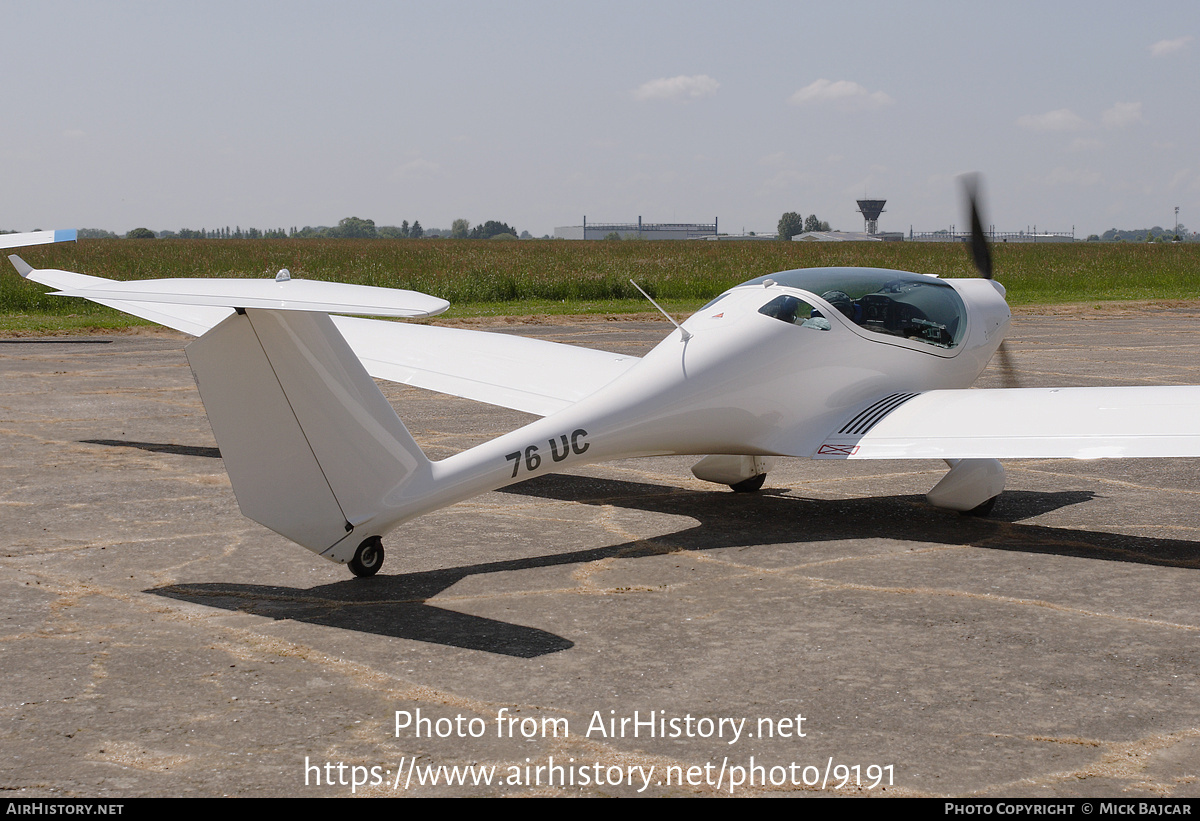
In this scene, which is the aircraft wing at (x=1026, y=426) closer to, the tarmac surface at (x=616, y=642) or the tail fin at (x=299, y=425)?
the tarmac surface at (x=616, y=642)

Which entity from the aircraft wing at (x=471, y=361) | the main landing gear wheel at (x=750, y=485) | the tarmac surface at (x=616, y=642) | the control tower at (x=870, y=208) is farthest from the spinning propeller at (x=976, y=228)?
the control tower at (x=870, y=208)

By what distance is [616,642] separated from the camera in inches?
251

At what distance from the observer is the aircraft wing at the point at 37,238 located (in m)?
22.4

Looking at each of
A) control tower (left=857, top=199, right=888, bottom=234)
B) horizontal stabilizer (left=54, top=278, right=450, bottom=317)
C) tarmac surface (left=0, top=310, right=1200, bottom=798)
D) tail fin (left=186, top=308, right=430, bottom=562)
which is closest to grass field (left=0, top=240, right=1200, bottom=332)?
tarmac surface (left=0, top=310, right=1200, bottom=798)

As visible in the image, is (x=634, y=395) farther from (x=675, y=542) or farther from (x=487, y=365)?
(x=487, y=365)

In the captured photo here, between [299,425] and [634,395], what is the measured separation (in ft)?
9.47

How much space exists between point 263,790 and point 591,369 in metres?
7.09

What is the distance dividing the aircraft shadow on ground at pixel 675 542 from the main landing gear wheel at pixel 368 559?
12cm

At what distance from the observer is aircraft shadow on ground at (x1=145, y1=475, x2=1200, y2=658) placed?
664 cm

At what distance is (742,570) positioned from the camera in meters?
7.91

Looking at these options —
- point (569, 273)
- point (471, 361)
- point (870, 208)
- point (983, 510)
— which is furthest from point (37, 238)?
point (870, 208)

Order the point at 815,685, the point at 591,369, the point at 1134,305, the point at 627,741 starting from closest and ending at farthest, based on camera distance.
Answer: the point at 627,741 → the point at 815,685 → the point at 591,369 → the point at 1134,305
